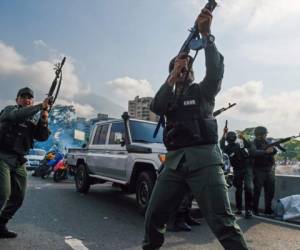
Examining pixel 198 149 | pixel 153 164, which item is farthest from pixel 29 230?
pixel 198 149

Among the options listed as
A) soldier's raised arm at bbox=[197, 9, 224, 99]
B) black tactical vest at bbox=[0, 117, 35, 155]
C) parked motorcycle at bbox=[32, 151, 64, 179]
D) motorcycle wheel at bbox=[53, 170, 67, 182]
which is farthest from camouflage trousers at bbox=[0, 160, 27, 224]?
parked motorcycle at bbox=[32, 151, 64, 179]

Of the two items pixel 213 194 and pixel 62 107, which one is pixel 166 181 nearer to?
pixel 213 194

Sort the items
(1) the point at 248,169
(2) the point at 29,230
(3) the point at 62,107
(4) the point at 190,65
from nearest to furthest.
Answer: (4) the point at 190,65 < (2) the point at 29,230 < (1) the point at 248,169 < (3) the point at 62,107

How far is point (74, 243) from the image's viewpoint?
4.63 metres

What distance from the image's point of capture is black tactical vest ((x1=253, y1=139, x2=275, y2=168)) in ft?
23.9

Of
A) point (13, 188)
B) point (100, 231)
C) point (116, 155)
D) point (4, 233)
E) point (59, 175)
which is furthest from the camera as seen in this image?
point (59, 175)

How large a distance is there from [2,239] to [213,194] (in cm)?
333

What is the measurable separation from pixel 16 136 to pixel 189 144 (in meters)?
2.61

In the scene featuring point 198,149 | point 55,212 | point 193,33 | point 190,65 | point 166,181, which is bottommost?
point 55,212

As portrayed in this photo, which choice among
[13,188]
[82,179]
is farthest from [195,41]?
[82,179]

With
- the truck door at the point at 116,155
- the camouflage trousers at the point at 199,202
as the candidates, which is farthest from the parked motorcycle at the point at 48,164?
the camouflage trousers at the point at 199,202

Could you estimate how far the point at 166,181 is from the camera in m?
2.71

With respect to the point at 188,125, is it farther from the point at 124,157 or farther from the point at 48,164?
the point at 48,164

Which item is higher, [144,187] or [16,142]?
[16,142]
